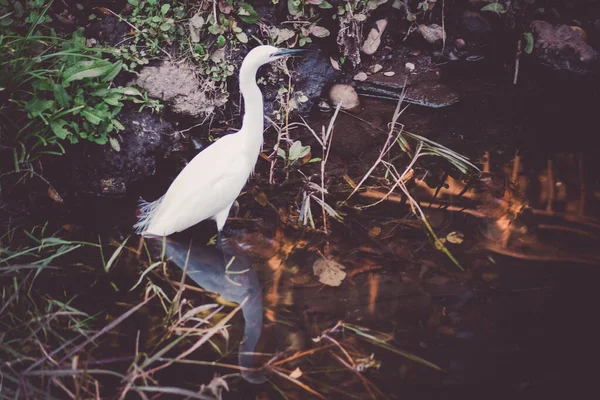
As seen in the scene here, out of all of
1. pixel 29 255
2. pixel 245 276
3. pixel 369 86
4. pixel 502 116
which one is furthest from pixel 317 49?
pixel 29 255

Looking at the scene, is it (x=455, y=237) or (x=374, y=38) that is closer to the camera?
(x=455, y=237)

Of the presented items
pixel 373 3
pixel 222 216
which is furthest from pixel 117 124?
pixel 373 3

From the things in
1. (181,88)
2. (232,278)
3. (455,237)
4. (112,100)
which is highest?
(112,100)

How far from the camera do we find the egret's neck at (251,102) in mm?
3184

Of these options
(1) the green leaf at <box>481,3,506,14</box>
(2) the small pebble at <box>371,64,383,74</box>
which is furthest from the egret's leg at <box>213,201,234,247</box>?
(1) the green leaf at <box>481,3,506,14</box>

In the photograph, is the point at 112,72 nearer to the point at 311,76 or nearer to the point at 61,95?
the point at 61,95

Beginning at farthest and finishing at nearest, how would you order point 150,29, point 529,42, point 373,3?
1. point 529,42
2. point 373,3
3. point 150,29

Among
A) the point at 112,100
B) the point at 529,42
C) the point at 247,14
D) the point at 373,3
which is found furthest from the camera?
the point at 529,42

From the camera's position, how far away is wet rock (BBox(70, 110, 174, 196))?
3.71 m

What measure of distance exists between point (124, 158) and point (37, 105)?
711 millimetres

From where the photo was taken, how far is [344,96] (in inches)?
179

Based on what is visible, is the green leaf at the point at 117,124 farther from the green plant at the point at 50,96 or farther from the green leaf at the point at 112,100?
the green leaf at the point at 112,100

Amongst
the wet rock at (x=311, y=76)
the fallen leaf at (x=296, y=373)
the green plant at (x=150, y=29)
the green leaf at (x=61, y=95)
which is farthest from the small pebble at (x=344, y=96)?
the fallen leaf at (x=296, y=373)

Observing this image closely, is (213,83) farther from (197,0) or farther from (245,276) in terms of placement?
(245,276)
